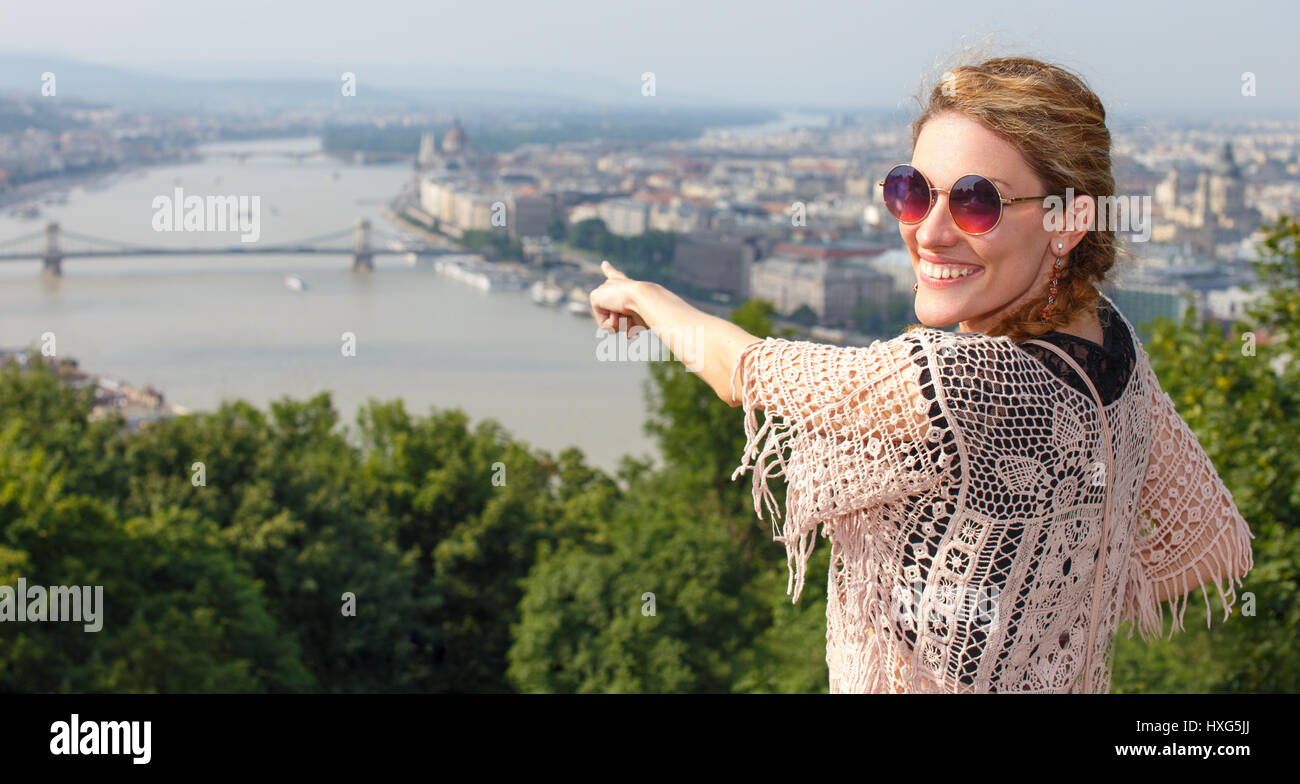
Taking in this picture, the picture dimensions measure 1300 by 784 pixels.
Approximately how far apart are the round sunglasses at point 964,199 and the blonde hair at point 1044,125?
0.08ft

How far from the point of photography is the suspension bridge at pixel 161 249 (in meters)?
24.2

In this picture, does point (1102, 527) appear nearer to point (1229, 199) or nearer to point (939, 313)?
point (939, 313)

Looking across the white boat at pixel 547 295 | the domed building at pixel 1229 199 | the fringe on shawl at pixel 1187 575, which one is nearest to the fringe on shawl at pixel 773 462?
the fringe on shawl at pixel 1187 575

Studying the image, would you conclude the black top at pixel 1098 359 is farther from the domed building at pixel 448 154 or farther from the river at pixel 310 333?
the domed building at pixel 448 154

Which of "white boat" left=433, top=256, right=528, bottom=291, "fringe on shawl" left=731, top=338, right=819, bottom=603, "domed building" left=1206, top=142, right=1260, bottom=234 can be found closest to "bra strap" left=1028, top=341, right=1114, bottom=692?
"fringe on shawl" left=731, top=338, right=819, bottom=603

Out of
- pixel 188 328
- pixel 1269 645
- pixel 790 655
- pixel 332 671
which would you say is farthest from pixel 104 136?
pixel 1269 645

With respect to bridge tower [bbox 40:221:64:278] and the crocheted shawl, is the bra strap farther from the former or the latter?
bridge tower [bbox 40:221:64:278]

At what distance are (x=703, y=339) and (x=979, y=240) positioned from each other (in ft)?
0.49

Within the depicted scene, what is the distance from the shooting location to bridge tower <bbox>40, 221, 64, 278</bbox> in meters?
24.0

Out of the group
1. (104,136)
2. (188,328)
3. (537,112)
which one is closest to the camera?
(188,328)

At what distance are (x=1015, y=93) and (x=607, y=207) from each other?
3148cm

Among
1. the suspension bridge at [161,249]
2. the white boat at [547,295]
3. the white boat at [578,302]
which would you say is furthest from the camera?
the suspension bridge at [161,249]

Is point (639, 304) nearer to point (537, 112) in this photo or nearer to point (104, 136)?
point (104, 136)
